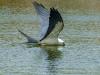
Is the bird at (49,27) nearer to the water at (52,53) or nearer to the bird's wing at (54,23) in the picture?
the bird's wing at (54,23)

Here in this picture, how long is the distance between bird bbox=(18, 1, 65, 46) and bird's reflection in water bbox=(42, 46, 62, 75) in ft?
1.22

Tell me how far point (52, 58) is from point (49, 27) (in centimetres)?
281

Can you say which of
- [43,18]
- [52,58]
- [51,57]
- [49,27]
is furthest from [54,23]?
[52,58]

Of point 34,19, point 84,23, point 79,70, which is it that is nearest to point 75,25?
point 84,23

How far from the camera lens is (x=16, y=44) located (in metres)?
21.1

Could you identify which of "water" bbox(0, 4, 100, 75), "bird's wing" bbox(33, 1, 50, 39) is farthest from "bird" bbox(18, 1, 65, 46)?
"water" bbox(0, 4, 100, 75)

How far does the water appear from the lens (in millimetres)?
16531

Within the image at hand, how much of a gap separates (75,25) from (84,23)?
1276 mm

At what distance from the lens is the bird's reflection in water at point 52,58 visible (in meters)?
16.5

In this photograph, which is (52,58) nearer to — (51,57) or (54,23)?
(51,57)

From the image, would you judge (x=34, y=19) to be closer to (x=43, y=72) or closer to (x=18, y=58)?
(x=18, y=58)

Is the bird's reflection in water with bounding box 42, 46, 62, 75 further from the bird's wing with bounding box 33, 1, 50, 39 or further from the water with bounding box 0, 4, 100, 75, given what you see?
the bird's wing with bounding box 33, 1, 50, 39

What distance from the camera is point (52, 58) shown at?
18656 millimetres

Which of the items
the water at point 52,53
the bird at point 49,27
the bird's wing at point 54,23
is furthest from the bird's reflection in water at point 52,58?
the bird's wing at point 54,23
